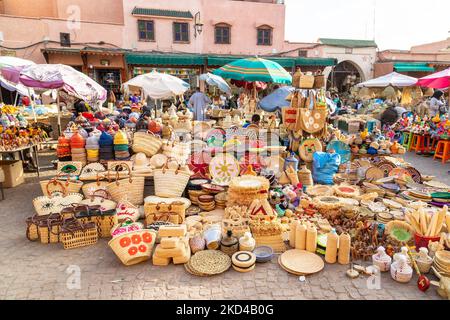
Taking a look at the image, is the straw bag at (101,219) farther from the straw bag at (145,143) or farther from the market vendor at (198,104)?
the market vendor at (198,104)

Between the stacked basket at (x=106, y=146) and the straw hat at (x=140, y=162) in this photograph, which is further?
the stacked basket at (x=106, y=146)

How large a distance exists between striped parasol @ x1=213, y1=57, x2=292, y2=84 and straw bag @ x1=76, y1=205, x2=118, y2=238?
14.6 feet

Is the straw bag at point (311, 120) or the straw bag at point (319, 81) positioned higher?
the straw bag at point (319, 81)

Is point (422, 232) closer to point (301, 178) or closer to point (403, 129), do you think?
point (301, 178)

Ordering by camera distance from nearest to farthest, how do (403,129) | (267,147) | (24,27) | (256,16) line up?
(267,147) → (403,129) → (24,27) → (256,16)

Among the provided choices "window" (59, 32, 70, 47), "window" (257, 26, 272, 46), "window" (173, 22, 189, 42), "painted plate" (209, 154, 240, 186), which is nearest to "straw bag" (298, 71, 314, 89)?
"painted plate" (209, 154, 240, 186)

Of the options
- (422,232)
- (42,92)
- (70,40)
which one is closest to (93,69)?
(70,40)

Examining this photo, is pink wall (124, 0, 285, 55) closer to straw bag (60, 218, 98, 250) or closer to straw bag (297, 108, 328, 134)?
straw bag (297, 108, 328, 134)

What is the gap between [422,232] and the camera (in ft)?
13.3

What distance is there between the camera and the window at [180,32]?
1906 cm

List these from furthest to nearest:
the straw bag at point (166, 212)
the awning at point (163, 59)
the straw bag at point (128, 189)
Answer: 1. the awning at point (163, 59)
2. the straw bag at point (128, 189)
3. the straw bag at point (166, 212)

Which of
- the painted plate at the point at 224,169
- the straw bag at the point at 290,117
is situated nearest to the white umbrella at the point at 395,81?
the straw bag at the point at 290,117

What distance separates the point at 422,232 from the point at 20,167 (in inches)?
300

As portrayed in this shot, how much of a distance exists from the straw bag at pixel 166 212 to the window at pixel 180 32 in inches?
654
